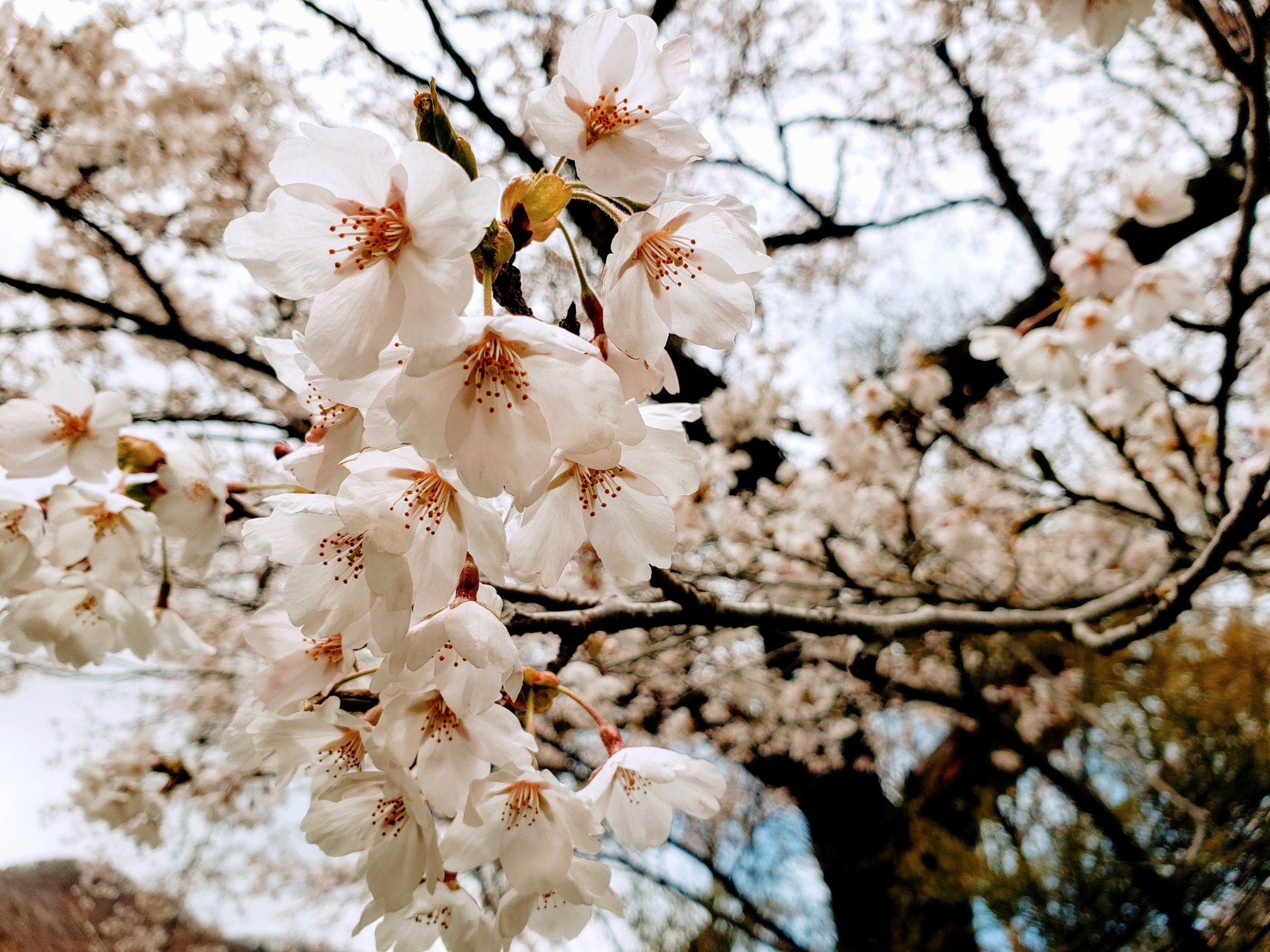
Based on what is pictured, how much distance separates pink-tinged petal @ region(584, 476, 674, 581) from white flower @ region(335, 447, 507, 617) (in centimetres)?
13

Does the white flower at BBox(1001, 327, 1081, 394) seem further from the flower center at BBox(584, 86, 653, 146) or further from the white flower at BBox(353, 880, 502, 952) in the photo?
the white flower at BBox(353, 880, 502, 952)

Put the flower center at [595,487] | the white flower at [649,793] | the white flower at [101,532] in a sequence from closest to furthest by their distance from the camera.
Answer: the flower center at [595,487], the white flower at [649,793], the white flower at [101,532]

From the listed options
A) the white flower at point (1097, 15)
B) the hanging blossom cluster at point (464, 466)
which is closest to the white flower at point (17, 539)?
the hanging blossom cluster at point (464, 466)

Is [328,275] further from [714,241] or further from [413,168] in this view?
[714,241]

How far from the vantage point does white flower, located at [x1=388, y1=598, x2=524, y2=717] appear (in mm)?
539

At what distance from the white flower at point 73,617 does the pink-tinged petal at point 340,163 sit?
92 cm

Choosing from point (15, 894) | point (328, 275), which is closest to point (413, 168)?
point (328, 275)

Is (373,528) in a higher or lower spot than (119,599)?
lower

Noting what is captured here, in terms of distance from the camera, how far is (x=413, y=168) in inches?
19.5

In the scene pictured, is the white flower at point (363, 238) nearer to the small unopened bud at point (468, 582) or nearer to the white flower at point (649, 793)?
the small unopened bud at point (468, 582)

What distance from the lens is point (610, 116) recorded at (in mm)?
583

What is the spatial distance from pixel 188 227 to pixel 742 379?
11.3ft

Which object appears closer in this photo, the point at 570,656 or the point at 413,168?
→ the point at 413,168

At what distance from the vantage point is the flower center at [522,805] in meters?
0.69
